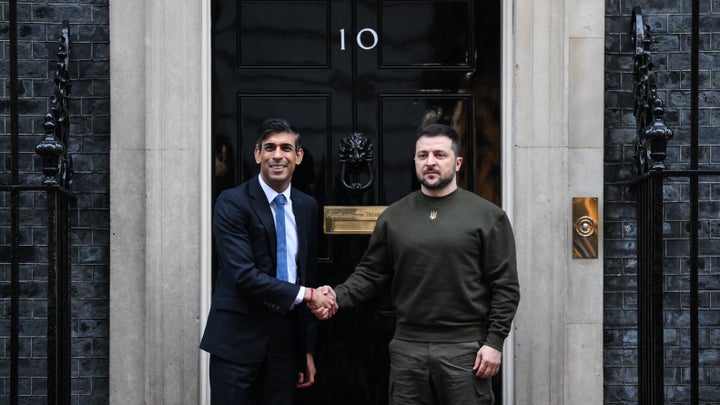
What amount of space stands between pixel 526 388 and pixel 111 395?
230 cm

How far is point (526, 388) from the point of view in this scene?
5.27 m

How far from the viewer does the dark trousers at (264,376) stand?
4.52 meters

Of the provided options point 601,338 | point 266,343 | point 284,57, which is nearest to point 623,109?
point 601,338

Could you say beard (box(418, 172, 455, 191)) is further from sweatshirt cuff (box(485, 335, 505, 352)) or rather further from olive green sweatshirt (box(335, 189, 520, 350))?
sweatshirt cuff (box(485, 335, 505, 352))

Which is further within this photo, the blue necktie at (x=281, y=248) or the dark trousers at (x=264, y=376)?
the blue necktie at (x=281, y=248)

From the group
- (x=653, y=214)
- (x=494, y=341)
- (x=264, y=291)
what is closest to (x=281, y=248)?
(x=264, y=291)

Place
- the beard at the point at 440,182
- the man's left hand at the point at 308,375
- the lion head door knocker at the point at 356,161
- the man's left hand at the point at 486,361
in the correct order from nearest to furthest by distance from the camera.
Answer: the man's left hand at the point at 486,361 → the beard at the point at 440,182 → the man's left hand at the point at 308,375 → the lion head door knocker at the point at 356,161

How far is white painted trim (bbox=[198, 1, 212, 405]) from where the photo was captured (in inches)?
210

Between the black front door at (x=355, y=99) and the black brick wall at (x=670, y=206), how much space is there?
68 centimetres

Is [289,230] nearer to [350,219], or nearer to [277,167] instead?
[277,167]

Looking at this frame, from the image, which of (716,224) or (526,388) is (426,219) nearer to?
(526,388)

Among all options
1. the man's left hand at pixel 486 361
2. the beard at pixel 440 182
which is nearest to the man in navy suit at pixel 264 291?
the beard at pixel 440 182

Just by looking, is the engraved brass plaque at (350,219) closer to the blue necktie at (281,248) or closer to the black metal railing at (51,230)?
the blue necktie at (281,248)

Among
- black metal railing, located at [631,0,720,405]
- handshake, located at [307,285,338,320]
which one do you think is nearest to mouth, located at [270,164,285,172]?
handshake, located at [307,285,338,320]
